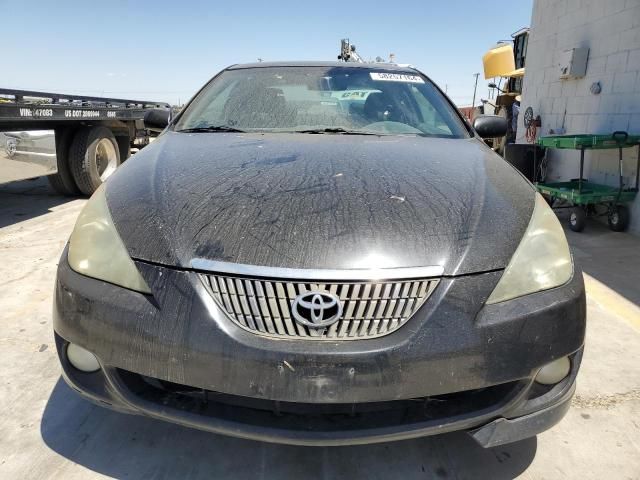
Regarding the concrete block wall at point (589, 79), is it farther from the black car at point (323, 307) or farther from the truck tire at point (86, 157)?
the truck tire at point (86, 157)

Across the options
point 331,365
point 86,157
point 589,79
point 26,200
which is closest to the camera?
point 331,365

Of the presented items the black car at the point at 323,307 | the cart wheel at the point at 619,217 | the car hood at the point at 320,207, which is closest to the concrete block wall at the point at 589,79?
the cart wheel at the point at 619,217

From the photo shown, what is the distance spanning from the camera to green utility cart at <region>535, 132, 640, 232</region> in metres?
4.98

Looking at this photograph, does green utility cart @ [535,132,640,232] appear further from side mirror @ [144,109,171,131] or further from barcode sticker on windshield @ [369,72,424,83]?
side mirror @ [144,109,171,131]

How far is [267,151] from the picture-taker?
2.12 m

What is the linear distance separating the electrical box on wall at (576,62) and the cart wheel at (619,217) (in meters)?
1.92

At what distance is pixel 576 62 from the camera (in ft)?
20.3

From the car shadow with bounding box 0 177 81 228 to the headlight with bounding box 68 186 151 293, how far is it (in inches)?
164

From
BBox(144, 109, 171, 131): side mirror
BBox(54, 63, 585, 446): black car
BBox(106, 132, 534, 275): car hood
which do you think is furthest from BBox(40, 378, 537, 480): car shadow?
BBox(144, 109, 171, 131): side mirror

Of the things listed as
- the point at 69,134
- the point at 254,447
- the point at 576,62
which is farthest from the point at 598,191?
the point at 69,134

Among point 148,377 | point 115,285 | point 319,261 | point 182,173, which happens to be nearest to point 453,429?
point 319,261

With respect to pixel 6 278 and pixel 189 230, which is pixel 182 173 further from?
pixel 6 278

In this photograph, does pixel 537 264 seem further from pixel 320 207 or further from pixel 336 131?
pixel 336 131

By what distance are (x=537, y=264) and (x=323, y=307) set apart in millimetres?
705
